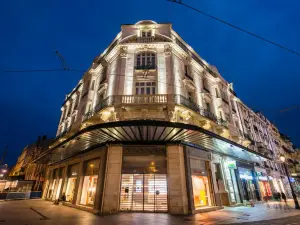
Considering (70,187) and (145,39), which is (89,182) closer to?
(70,187)

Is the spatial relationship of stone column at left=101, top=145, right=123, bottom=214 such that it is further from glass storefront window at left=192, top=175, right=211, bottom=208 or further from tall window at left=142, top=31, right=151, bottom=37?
tall window at left=142, top=31, right=151, bottom=37

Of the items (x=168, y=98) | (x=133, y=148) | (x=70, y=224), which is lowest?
(x=70, y=224)

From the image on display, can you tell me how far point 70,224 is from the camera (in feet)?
23.4

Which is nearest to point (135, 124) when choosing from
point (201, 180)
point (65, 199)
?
point (201, 180)

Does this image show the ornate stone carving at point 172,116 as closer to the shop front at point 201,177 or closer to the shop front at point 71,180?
the shop front at point 201,177

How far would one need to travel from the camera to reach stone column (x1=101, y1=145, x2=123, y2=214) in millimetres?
10008

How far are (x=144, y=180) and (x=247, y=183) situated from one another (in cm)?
1333

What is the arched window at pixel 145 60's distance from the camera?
14530 millimetres

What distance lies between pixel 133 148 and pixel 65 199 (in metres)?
8.77

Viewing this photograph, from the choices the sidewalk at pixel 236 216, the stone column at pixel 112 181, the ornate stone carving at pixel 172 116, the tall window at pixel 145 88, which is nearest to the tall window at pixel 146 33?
the tall window at pixel 145 88

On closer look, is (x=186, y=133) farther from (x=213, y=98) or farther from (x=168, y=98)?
(x=213, y=98)

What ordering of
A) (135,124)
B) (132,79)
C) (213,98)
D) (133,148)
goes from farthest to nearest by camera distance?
(213,98), (132,79), (133,148), (135,124)

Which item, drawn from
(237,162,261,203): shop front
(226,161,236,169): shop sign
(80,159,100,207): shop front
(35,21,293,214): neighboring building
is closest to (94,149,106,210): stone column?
(35,21,293,214): neighboring building

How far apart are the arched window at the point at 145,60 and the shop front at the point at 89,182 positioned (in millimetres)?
8544
